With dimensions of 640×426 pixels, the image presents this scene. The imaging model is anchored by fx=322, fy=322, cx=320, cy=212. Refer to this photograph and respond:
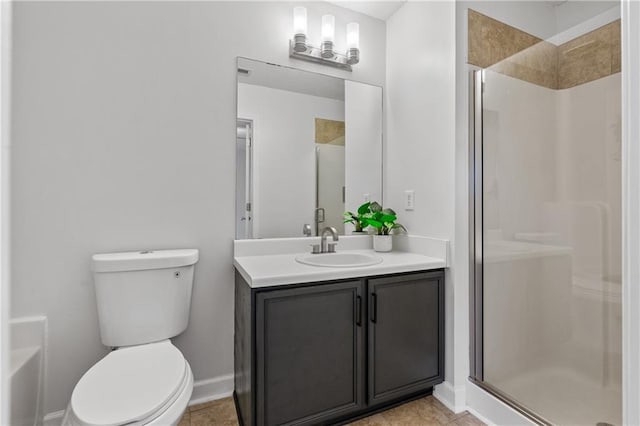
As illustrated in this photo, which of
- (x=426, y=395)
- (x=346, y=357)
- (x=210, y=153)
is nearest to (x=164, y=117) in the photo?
(x=210, y=153)

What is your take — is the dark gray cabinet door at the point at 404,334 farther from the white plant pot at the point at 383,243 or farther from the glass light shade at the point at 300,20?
the glass light shade at the point at 300,20

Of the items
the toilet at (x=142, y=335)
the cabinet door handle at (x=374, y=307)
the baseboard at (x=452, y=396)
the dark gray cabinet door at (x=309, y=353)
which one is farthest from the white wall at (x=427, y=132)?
the toilet at (x=142, y=335)

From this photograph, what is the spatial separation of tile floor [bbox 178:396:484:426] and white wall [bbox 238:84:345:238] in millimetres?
938

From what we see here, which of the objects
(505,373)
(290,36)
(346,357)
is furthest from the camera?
(290,36)

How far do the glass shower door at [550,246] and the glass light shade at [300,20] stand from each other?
103cm

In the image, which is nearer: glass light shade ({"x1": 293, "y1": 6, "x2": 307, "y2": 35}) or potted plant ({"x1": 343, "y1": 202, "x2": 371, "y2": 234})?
glass light shade ({"x1": 293, "y1": 6, "x2": 307, "y2": 35})

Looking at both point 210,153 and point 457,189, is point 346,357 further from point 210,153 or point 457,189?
point 210,153

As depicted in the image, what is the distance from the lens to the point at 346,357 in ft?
4.84

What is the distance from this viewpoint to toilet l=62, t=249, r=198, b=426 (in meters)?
1.04

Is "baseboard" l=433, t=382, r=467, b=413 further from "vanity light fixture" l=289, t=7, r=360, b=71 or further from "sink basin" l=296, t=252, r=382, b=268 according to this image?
"vanity light fixture" l=289, t=7, r=360, b=71

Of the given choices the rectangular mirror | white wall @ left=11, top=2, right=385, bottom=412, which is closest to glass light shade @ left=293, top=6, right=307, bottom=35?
white wall @ left=11, top=2, right=385, bottom=412

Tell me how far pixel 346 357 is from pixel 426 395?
657 millimetres

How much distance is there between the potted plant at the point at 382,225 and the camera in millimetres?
2000

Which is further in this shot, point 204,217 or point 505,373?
point 204,217
